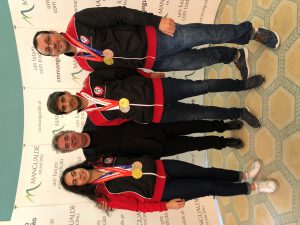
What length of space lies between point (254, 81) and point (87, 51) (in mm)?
1160

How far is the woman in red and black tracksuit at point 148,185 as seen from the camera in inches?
71.9

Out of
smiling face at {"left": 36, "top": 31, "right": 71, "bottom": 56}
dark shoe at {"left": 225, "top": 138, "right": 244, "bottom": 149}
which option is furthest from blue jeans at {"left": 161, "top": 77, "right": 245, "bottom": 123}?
smiling face at {"left": 36, "top": 31, "right": 71, "bottom": 56}

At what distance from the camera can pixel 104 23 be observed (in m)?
1.69

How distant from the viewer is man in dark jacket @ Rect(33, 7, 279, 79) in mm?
1693

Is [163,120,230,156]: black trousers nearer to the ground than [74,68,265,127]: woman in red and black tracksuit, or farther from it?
nearer to the ground

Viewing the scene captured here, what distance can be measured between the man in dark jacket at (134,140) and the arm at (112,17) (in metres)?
0.64

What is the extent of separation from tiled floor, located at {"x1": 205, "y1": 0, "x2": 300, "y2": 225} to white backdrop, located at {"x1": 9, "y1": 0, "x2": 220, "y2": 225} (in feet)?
2.89

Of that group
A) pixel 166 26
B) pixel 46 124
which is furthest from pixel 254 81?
pixel 46 124

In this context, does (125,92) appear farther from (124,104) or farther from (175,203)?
(175,203)

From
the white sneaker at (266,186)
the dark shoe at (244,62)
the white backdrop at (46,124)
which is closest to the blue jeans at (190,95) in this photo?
the dark shoe at (244,62)

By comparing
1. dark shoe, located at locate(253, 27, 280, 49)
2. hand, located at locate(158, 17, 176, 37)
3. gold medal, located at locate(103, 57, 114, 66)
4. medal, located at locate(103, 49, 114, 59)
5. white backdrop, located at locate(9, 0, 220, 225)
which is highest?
hand, located at locate(158, 17, 176, 37)

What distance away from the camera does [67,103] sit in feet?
5.71

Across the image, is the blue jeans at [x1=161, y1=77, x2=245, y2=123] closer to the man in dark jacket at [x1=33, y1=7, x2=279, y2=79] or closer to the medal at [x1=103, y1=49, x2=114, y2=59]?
the man in dark jacket at [x1=33, y1=7, x2=279, y2=79]

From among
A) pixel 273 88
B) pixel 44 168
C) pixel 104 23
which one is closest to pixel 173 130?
pixel 273 88
